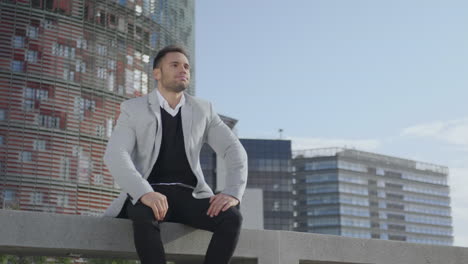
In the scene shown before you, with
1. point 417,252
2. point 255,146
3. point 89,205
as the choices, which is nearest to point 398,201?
point 255,146

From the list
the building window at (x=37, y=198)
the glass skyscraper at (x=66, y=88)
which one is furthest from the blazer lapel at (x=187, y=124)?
the building window at (x=37, y=198)

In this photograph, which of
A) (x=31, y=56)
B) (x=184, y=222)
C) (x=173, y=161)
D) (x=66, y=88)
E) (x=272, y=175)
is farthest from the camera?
(x=272, y=175)

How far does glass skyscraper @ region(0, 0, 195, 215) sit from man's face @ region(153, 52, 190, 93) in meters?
28.3

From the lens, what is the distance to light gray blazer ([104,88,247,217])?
3867mm

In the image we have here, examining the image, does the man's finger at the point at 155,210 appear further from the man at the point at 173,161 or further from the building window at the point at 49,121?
the building window at the point at 49,121

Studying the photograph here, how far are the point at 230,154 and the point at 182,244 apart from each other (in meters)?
0.70

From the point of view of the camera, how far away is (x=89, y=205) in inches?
1359

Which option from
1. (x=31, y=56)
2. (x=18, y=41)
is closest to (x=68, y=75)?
(x=31, y=56)

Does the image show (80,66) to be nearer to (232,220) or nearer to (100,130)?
(100,130)

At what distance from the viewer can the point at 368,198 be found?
12500cm

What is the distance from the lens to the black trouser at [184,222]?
3428 mm

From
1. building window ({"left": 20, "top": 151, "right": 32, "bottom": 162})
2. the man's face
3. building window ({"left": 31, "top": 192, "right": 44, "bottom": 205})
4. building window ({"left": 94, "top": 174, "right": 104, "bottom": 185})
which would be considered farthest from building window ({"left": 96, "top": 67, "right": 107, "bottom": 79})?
the man's face

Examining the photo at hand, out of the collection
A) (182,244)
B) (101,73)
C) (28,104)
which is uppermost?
(101,73)

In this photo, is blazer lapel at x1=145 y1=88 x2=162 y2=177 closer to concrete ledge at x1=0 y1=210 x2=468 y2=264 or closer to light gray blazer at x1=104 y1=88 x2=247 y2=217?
light gray blazer at x1=104 y1=88 x2=247 y2=217
